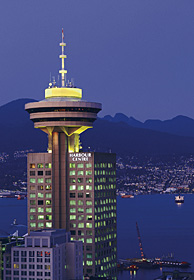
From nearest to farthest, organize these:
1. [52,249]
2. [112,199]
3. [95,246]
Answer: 1. [52,249]
2. [95,246]
3. [112,199]

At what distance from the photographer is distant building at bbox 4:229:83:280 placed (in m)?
149

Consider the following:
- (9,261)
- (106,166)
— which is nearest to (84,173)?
(106,166)

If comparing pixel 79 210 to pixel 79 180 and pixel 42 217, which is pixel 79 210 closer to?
pixel 79 180

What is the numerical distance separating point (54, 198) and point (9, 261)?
105 feet

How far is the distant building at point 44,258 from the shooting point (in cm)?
14938

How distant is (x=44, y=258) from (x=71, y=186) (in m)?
35.8

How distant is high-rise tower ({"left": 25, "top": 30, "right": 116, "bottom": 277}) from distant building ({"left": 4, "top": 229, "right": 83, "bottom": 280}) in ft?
79.8

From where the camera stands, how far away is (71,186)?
182625 millimetres

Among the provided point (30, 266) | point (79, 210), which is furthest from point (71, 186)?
point (30, 266)

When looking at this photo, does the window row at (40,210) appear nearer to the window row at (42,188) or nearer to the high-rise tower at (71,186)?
the high-rise tower at (71,186)

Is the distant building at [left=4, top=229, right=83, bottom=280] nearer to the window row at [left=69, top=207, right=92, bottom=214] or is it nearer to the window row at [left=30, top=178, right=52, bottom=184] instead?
the window row at [left=69, top=207, right=92, bottom=214]

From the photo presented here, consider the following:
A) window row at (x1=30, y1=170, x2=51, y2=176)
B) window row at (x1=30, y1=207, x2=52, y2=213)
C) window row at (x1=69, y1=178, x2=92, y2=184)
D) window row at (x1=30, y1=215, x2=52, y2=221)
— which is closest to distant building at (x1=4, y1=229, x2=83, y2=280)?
window row at (x1=30, y1=215, x2=52, y2=221)

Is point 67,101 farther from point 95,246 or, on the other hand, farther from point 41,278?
point 41,278

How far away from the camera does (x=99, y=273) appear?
182 metres
